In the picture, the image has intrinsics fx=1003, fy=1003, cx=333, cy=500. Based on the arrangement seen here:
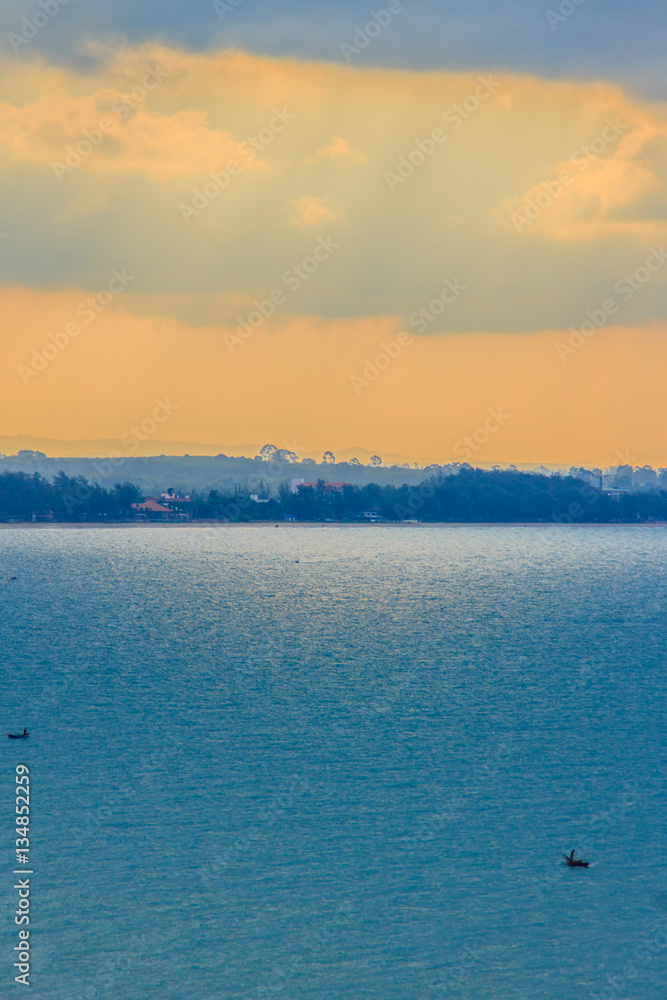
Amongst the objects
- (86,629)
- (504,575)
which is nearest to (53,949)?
(86,629)

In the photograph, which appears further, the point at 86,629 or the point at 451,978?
the point at 86,629

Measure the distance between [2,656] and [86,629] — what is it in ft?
54.8

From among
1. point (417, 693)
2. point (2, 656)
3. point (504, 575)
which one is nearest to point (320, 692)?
point (417, 693)

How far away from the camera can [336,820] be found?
3462 centimetres

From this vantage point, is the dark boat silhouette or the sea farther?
the dark boat silhouette

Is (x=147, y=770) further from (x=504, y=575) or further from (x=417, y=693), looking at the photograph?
(x=504, y=575)

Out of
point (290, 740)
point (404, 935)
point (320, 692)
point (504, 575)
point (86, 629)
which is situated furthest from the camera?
point (504, 575)

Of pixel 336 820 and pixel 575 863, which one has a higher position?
pixel 336 820

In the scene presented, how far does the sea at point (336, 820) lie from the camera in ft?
85.0

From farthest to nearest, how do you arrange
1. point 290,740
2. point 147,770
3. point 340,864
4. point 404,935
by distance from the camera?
1. point 290,740
2. point 147,770
3. point 340,864
4. point 404,935

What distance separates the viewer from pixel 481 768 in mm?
41250

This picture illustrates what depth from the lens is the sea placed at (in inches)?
1020

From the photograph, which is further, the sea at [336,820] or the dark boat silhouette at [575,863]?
the dark boat silhouette at [575,863]

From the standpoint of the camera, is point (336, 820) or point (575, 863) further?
point (336, 820)
